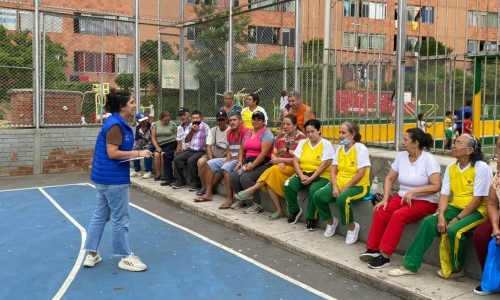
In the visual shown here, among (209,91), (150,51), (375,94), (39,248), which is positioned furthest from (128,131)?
(150,51)

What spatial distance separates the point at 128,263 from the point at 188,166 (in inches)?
161

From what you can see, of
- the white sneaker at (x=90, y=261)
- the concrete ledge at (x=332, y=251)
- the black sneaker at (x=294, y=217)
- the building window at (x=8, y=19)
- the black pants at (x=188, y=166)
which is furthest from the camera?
the building window at (x=8, y=19)

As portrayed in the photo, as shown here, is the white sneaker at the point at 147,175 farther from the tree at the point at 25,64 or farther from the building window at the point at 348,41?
the building window at the point at 348,41

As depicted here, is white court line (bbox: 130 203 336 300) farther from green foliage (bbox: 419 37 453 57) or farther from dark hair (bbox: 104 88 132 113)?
green foliage (bbox: 419 37 453 57)

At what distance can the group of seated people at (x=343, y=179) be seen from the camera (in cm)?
508

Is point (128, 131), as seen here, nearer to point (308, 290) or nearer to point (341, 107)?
point (308, 290)

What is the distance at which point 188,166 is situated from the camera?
9711mm

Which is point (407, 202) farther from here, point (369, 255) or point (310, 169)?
point (310, 169)

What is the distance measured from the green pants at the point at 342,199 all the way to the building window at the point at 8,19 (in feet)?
37.8

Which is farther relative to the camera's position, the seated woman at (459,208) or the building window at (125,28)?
the building window at (125,28)

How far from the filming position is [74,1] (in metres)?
A: 20.3

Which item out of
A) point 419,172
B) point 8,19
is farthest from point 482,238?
point 8,19

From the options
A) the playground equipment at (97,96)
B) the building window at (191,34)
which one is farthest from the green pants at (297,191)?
the playground equipment at (97,96)

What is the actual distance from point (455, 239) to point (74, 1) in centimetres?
1868
